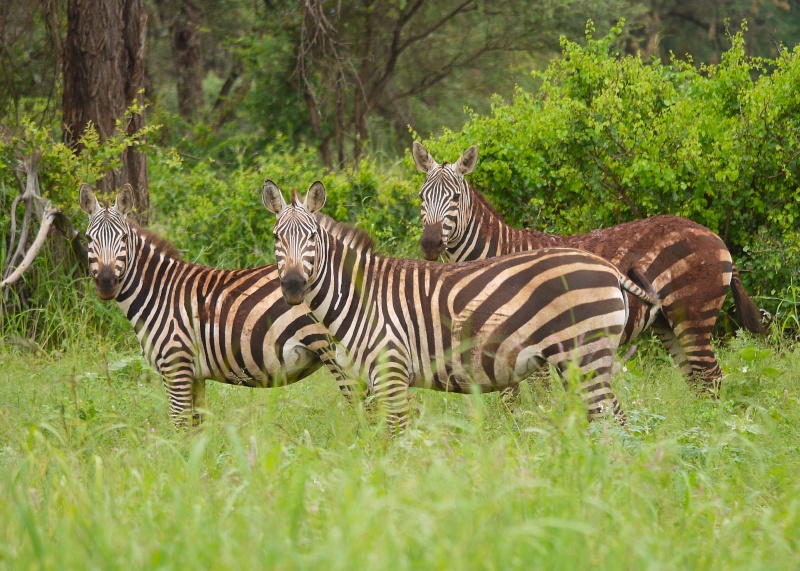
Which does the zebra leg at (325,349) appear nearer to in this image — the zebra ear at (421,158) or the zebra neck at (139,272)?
the zebra neck at (139,272)

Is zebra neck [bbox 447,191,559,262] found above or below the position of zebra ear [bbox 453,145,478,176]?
below

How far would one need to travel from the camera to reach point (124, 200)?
21.4 feet

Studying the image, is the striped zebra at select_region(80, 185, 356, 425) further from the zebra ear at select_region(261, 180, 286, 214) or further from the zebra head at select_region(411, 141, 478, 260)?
the zebra head at select_region(411, 141, 478, 260)

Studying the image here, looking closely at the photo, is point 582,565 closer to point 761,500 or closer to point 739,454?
point 761,500

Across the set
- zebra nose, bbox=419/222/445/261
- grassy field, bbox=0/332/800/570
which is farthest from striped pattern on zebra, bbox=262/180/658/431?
zebra nose, bbox=419/222/445/261

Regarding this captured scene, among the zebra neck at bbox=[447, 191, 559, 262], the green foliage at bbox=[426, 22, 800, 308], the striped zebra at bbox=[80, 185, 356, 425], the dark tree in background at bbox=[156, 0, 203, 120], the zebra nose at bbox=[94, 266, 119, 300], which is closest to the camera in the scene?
the striped zebra at bbox=[80, 185, 356, 425]

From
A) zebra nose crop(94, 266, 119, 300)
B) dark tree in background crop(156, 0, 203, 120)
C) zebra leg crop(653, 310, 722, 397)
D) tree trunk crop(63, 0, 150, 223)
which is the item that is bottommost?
zebra leg crop(653, 310, 722, 397)

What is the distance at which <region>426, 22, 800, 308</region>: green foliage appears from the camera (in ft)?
26.5

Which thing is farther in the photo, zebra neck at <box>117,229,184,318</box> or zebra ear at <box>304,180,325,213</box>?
zebra neck at <box>117,229,184,318</box>

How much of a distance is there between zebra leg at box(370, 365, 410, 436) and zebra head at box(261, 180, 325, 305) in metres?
0.64

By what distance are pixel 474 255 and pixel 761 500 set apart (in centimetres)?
339

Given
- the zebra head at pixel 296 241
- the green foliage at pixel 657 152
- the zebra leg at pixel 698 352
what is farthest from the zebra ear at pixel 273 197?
the green foliage at pixel 657 152

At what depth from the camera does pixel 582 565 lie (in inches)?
119

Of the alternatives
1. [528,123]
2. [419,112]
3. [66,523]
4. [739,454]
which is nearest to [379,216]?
[528,123]
